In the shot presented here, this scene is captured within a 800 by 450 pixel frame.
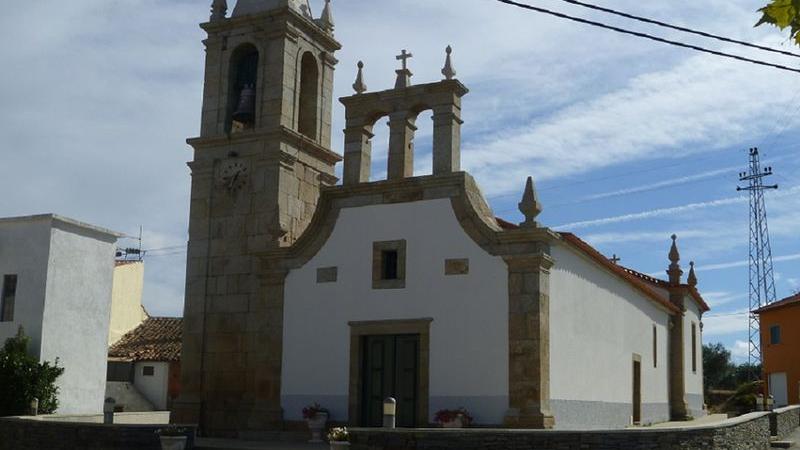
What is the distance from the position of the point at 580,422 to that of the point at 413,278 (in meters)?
4.75

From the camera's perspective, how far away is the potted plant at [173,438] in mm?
15907

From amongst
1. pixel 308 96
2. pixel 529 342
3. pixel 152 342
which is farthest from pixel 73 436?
pixel 152 342

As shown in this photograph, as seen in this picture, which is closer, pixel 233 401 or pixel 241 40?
pixel 233 401

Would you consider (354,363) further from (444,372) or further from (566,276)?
(566,276)

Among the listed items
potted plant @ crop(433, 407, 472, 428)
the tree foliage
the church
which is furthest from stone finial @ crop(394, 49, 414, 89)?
the tree foliage

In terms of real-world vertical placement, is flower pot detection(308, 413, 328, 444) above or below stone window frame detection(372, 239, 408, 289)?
below

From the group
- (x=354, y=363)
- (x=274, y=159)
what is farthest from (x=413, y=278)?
(x=274, y=159)

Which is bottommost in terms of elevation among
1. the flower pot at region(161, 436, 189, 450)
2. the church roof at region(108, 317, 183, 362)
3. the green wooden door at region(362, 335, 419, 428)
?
the flower pot at region(161, 436, 189, 450)

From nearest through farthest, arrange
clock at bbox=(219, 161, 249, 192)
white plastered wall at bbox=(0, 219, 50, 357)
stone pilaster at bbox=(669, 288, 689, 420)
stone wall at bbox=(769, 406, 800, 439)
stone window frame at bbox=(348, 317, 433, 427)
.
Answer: stone window frame at bbox=(348, 317, 433, 427) < clock at bbox=(219, 161, 249, 192) < stone wall at bbox=(769, 406, 800, 439) < white plastered wall at bbox=(0, 219, 50, 357) < stone pilaster at bbox=(669, 288, 689, 420)

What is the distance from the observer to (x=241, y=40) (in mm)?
22062

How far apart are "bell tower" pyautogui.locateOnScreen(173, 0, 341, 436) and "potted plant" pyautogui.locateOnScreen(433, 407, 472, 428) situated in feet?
12.9

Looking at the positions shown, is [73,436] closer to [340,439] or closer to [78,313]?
[340,439]

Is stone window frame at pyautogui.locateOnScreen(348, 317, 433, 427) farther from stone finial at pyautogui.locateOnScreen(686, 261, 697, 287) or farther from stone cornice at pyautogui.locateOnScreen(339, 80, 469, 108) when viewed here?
stone finial at pyautogui.locateOnScreen(686, 261, 697, 287)

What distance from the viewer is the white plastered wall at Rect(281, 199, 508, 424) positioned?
17531mm
